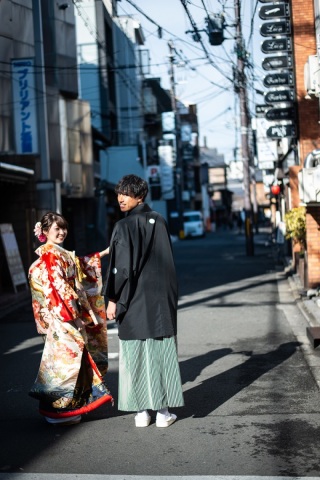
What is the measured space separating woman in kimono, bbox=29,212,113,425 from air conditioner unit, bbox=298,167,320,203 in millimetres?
7499

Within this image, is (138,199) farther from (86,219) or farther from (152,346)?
(86,219)

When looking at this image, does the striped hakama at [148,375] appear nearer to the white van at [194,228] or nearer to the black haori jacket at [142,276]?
the black haori jacket at [142,276]

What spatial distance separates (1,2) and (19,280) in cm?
691

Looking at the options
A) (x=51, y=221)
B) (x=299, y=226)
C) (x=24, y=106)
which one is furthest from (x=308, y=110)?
(x=51, y=221)

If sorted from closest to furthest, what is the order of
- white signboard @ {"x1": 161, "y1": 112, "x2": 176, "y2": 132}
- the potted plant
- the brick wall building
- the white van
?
the brick wall building → the potted plant → white signboard @ {"x1": 161, "y1": 112, "x2": 176, "y2": 132} → the white van

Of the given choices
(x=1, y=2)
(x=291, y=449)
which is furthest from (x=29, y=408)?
(x=1, y=2)

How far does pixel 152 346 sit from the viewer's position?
576cm

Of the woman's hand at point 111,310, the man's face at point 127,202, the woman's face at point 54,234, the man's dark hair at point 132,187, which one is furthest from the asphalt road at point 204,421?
the man's dark hair at point 132,187

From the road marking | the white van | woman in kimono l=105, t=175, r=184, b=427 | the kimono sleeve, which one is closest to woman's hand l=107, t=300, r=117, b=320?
woman in kimono l=105, t=175, r=184, b=427

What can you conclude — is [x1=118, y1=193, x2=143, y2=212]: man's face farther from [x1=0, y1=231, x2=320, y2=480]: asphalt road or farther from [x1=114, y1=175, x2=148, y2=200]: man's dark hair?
[x1=0, y1=231, x2=320, y2=480]: asphalt road

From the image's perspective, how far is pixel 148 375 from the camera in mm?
5715

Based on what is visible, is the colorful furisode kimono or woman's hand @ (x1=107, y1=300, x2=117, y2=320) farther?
the colorful furisode kimono

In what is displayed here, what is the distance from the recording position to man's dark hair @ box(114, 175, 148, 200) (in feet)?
19.0

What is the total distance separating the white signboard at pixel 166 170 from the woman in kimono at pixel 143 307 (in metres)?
51.2
